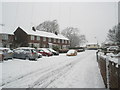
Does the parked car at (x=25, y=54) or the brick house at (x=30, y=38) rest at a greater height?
the brick house at (x=30, y=38)

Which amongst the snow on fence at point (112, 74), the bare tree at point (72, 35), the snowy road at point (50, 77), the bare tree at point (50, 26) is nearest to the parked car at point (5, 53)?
the snowy road at point (50, 77)

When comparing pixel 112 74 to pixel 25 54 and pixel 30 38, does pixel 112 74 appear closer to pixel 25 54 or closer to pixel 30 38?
pixel 25 54

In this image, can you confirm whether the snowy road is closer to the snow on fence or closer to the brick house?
the snow on fence

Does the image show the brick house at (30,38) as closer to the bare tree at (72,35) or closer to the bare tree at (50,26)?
the bare tree at (50,26)

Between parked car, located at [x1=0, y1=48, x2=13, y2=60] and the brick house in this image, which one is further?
the brick house

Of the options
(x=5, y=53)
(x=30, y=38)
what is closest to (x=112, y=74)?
(x=5, y=53)

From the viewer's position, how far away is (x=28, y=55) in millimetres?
15664

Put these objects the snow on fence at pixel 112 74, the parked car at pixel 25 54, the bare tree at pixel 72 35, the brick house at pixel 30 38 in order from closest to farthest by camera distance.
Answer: the snow on fence at pixel 112 74 → the parked car at pixel 25 54 → the brick house at pixel 30 38 → the bare tree at pixel 72 35

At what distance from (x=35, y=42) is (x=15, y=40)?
6467 mm

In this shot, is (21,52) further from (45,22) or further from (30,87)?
(45,22)

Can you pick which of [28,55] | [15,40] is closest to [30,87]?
[28,55]

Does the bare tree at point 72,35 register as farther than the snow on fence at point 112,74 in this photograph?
Yes

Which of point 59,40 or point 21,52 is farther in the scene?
point 59,40

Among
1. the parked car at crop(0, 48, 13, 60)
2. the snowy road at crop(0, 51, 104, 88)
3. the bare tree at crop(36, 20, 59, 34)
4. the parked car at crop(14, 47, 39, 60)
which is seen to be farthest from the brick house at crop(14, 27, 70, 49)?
the snowy road at crop(0, 51, 104, 88)
